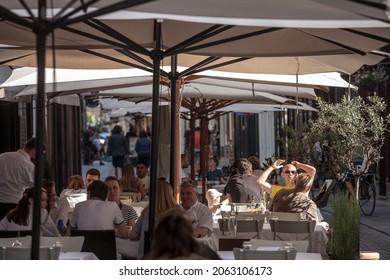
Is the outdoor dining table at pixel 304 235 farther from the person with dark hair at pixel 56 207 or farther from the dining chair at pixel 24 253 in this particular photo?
the dining chair at pixel 24 253

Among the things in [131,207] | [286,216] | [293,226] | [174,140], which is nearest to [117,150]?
[174,140]

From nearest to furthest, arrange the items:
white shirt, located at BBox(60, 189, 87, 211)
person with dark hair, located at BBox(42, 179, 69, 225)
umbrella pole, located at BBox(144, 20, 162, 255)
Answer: umbrella pole, located at BBox(144, 20, 162, 255) → person with dark hair, located at BBox(42, 179, 69, 225) → white shirt, located at BBox(60, 189, 87, 211)

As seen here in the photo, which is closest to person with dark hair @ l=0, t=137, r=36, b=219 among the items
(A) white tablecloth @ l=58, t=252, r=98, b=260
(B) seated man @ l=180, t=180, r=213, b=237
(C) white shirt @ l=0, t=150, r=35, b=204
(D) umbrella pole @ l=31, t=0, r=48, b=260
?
(C) white shirt @ l=0, t=150, r=35, b=204

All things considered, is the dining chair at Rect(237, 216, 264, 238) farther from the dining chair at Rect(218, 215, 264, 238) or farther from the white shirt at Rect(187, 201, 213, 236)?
A: the white shirt at Rect(187, 201, 213, 236)

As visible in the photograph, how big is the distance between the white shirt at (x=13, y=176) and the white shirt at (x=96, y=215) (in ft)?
9.59

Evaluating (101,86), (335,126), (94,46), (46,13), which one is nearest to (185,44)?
(94,46)

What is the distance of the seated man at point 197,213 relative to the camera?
1006cm

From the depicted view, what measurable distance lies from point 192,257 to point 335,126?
9.83 metres

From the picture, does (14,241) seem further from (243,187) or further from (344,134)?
(344,134)

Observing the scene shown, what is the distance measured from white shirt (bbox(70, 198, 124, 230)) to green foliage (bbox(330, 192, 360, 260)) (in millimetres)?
2053

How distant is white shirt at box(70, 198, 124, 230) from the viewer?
1004cm

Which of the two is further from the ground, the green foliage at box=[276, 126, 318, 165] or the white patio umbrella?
the white patio umbrella

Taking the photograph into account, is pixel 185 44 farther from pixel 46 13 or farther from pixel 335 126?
pixel 335 126

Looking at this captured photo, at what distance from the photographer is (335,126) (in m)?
15.3
